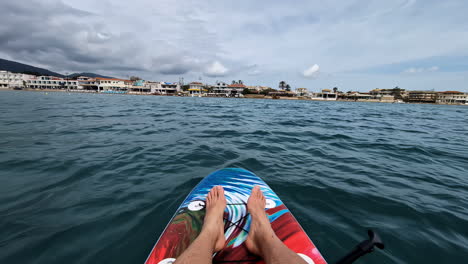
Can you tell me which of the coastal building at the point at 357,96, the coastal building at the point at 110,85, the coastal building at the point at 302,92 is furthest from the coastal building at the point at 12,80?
the coastal building at the point at 357,96

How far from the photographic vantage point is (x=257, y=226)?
1783 millimetres

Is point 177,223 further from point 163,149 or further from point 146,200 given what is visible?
A: point 163,149

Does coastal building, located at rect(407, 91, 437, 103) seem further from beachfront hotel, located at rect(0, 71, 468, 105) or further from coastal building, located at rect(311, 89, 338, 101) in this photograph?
coastal building, located at rect(311, 89, 338, 101)

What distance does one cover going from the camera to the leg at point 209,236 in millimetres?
1357

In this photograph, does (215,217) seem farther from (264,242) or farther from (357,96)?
(357,96)

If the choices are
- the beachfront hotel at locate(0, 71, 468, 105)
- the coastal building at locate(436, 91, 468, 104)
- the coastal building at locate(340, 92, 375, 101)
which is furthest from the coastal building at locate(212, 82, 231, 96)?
the coastal building at locate(436, 91, 468, 104)

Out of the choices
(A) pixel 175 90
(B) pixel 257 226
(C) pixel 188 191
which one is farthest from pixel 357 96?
(B) pixel 257 226

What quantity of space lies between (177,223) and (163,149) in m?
3.33

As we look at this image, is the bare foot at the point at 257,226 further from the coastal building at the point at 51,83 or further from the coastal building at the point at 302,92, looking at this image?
the coastal building at the point at 51,83

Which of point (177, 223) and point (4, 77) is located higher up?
point (4, 77)

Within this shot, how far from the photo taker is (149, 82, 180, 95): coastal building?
258 ft

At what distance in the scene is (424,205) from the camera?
2604 mm

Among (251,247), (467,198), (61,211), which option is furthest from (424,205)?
(61,211)

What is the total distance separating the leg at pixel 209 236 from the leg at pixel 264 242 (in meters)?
0.28
